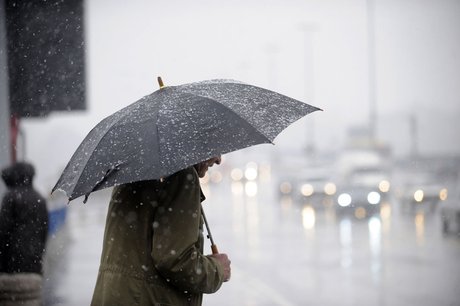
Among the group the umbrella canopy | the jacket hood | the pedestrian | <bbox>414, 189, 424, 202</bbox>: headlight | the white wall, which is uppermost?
the white wall

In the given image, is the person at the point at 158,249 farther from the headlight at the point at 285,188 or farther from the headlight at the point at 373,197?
the headlight at the point at 285,188

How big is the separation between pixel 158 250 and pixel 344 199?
2491cm

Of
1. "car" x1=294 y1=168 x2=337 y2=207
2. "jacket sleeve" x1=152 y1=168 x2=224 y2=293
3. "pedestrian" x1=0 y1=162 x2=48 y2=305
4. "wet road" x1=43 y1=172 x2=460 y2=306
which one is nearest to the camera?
"jacket sleeve" x1=152 y1=168 x2=224 y2=293

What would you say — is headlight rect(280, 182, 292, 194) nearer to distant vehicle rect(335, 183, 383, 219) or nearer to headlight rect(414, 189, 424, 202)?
headlight rect(414, 189, 424, 202)

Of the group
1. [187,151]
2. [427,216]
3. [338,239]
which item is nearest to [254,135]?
[187,151]

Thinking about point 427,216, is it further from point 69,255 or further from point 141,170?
point 141,170

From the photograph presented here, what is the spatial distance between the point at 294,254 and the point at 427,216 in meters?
11.9

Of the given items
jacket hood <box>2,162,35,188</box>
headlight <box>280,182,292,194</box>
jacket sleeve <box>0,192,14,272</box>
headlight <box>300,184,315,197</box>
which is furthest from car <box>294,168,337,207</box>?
jacket sleeve <box>0,192,14,272</box>

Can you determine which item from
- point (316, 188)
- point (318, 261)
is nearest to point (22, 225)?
point (318, 261)

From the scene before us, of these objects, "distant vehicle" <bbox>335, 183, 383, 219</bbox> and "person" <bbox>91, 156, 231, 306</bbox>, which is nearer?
"person" <bbox>91, 156, 231, 306</bbox>

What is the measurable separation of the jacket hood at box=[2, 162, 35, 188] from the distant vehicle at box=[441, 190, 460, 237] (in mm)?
14526

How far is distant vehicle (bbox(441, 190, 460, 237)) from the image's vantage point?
1978 cm

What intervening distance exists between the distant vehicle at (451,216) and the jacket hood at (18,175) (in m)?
14.5

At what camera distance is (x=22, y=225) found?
21.6 ft
